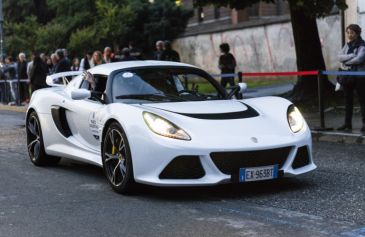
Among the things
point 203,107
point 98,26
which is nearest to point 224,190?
point 203,107

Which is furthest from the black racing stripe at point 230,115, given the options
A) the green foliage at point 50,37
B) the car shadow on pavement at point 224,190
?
the green foliage at point 50,37

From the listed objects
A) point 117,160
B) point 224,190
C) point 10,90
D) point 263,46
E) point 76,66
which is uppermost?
point 117,160

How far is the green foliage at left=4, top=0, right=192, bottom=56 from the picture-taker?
3359 centimetres

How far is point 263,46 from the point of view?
28.8 metres

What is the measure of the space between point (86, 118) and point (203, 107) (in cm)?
148

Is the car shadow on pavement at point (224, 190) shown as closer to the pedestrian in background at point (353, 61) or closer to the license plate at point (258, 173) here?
the license plate at point (258, 173)

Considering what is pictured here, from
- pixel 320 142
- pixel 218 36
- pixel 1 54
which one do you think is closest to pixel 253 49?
pixel 218 36

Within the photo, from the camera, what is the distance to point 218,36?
32.1m

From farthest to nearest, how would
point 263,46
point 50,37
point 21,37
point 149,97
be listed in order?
1. point 21,37
2. point 50,37
3. point 263,46
4. point 149,97

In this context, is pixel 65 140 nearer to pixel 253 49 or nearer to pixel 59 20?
pixel 253 49

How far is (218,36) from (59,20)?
9.43 meters

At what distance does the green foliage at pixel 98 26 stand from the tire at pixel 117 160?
26.8 meters

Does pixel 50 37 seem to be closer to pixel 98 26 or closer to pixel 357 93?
pixel 98 26

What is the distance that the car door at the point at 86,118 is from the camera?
288 inches
